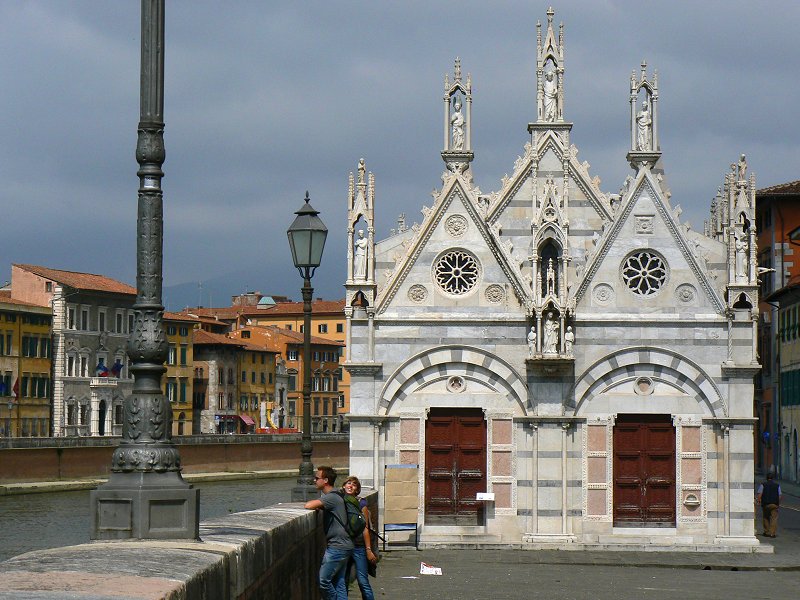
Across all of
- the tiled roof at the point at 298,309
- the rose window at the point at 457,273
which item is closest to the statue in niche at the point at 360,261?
the rose window at the point at 457,273

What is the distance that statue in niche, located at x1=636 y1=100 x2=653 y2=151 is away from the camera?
3027 cm

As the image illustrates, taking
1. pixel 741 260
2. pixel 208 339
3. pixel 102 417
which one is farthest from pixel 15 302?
pixel 741 260

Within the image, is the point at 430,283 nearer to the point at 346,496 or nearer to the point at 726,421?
the point at 726,421

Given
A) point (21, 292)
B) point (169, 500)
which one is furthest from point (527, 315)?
point (21, 292)

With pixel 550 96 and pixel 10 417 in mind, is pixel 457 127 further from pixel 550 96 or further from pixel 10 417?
pixel 10 417

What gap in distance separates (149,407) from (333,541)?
382cm

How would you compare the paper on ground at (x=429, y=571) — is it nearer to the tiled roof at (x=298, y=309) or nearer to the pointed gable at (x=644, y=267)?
the pointed gable at (x=644, y=267)

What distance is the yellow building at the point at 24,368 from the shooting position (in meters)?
88.4

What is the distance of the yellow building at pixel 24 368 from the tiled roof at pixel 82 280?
251cm

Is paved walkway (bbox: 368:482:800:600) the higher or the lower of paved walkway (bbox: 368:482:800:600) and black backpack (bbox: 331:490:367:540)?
the lower

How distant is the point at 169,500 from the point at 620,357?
19.2m

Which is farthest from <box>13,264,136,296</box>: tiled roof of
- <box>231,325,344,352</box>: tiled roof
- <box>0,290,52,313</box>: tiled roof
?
<box>231,325,344,352</box>: tiled roof

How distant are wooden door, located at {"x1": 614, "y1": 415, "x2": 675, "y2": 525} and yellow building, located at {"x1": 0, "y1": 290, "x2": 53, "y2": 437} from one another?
64499 millimetres

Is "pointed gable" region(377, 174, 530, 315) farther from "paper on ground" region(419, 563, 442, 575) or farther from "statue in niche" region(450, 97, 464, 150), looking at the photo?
"paper on ground" region(419, 563, 442, 575)
